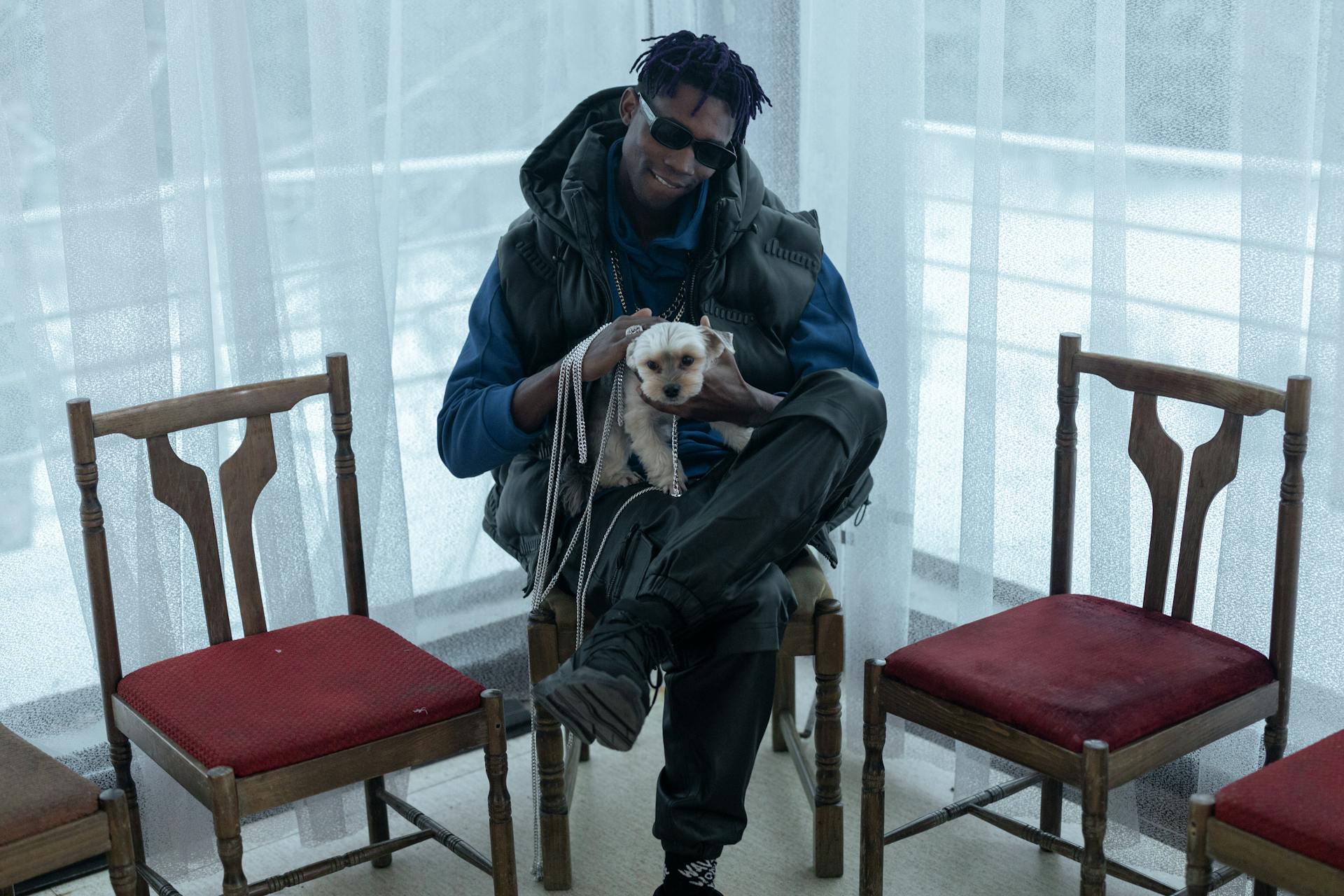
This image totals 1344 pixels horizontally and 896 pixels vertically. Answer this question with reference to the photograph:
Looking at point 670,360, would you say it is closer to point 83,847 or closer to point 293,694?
point 293,694

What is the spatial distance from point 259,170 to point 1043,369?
4.95 ft

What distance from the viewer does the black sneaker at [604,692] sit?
1923mm

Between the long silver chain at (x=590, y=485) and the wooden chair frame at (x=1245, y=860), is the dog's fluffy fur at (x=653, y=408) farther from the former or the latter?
the wooden chair frame at (x=1245, y=860)

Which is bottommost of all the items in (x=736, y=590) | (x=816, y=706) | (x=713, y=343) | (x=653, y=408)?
(x=816, y=706)

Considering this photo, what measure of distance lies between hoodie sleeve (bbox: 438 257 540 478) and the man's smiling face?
0.99ft

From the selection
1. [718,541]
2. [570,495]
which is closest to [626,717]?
[718,541]

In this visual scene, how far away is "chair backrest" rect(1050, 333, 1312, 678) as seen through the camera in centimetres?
210

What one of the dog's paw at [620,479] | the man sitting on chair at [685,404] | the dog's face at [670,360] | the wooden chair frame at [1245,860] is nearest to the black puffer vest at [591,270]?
the man sitting on chair at [685,404]

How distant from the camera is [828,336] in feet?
8.04

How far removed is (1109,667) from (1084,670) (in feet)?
0.13

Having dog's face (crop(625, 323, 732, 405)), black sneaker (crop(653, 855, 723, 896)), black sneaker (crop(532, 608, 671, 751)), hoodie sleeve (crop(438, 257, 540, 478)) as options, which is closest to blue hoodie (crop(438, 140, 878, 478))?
hoodie sleeve (crop(438, 257, 540, 478))

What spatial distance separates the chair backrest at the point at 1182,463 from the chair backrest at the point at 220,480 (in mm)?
1246

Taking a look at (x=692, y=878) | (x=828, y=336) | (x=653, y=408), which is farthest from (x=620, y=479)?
(x=692, y=878)

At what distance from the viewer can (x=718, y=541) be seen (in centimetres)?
207
